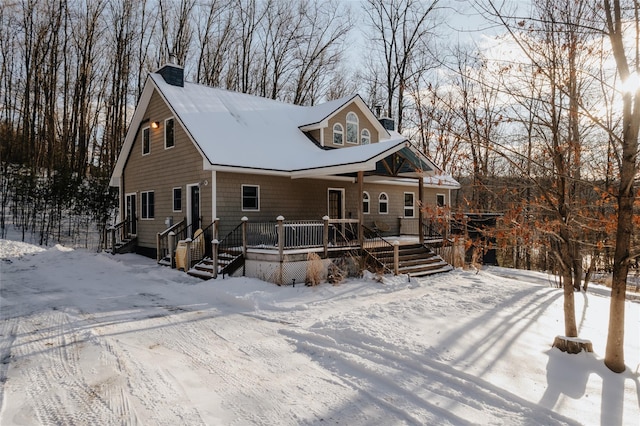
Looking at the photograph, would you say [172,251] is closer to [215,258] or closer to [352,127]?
[215,258]

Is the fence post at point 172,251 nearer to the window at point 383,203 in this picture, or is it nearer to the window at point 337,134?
the window at point 337,134

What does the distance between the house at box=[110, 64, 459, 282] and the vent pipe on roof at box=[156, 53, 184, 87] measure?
40 millimetres

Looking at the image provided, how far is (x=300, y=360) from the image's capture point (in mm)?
5715

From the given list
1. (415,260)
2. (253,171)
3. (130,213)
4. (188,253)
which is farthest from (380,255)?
(130,213)

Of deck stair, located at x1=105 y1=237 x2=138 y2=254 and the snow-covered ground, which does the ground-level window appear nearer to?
deck stair, located at x1=105 y1=237 x2=138 y2=254

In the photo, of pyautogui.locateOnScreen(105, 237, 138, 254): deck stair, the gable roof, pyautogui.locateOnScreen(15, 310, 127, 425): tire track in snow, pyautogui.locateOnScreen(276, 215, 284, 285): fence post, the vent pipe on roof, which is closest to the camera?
pyautogui.locateOnScreen(15, 310, 127, 425): tire track in snow

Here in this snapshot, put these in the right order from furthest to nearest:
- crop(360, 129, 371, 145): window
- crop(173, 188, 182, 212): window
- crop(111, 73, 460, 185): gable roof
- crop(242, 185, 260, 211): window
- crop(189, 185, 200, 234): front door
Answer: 1. crop(360, 129, 371, 145): window
2. crop(173, 188, 182, 212): window
3. crop(189, 185, 200, 234): front door
4. crop(242, 185, 260, 211): window
5. crop(111, 73, 460, 185): gable roof

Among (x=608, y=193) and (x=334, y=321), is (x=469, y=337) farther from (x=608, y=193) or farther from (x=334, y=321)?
(x=608, y=193)

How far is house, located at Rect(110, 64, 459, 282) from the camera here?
44.1ft

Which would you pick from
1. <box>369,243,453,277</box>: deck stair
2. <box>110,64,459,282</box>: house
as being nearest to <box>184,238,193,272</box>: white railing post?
<box>110,64,459,282</box>: house

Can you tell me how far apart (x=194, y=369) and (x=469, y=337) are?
435cm

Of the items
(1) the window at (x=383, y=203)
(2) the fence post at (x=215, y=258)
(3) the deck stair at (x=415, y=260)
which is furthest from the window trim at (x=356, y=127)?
(2) the fence post at (x=215, y=258)

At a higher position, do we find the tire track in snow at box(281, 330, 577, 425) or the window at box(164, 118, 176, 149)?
the window at box(164, 118, 176, 149)

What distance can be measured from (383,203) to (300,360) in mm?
14456
